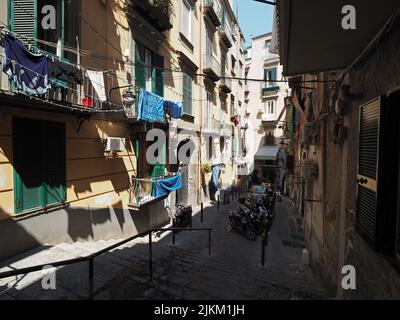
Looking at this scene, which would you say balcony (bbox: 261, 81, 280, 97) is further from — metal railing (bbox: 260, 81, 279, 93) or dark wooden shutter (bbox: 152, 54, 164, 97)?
dark wooden shutter (bbox: 152, 54, 164, 97)

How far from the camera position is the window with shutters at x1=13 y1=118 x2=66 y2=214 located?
5.36 meters

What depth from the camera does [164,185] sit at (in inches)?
377

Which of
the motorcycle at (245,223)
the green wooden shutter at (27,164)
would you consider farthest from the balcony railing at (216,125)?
the green wooden shutter at (27,164)

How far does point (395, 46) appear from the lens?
252cm

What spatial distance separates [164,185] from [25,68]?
19.8 feet

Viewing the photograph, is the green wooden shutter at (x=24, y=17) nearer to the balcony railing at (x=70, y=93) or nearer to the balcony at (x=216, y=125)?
the balcony railing at (x=70, y=93)

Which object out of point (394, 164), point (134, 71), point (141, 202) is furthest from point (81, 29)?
point (394, 164)

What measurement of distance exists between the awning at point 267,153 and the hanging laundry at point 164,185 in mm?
19436

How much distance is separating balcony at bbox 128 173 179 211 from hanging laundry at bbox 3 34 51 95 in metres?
4.65

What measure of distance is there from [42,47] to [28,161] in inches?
108

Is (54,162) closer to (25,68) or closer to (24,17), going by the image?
(25,68)

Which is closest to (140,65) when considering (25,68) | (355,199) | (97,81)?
(97,81)

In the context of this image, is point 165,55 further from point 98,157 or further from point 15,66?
point 15,66

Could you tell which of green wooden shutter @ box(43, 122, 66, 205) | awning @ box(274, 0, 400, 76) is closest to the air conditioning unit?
green wooden shutter @ box(43, 122, 66, 205)
